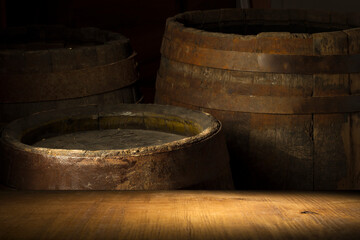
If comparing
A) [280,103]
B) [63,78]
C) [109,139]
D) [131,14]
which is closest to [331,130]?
[280,103]

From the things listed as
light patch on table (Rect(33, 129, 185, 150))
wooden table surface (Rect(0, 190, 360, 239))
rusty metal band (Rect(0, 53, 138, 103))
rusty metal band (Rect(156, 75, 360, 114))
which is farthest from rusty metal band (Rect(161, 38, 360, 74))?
wooden table surface (Rect(0, 190, 360, 239))

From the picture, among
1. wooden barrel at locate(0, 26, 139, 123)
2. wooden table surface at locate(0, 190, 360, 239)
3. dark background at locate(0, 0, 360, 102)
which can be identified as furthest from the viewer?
dark background at locate(0, 0, 360, 102)

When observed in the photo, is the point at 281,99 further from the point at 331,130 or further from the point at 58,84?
the point at 58,84

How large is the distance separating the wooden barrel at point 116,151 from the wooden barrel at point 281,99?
0.26m

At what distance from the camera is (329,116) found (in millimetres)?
2283

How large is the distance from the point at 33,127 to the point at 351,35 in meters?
1.27

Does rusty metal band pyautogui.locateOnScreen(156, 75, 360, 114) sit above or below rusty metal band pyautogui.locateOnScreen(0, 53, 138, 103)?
below

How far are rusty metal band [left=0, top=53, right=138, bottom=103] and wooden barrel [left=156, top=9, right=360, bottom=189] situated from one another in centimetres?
40

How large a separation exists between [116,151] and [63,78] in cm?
99

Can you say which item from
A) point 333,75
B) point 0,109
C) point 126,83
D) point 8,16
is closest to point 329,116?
point 333,75

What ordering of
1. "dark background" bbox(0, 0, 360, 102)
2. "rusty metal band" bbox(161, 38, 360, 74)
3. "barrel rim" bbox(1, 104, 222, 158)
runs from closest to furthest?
"barrel rim" bbox(1, 104, 222, 158) → "rusty metal band" bbox(161, 38, 360, 74) → "dark background" bbox(0, 0, 360, 102)

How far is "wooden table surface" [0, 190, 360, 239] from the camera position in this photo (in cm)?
105

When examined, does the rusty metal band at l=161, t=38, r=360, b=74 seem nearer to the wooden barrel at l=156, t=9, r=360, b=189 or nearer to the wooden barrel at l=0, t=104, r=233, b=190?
the wooden barrel at l=156, t=9, r=360, b=189

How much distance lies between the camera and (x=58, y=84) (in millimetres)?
2547
